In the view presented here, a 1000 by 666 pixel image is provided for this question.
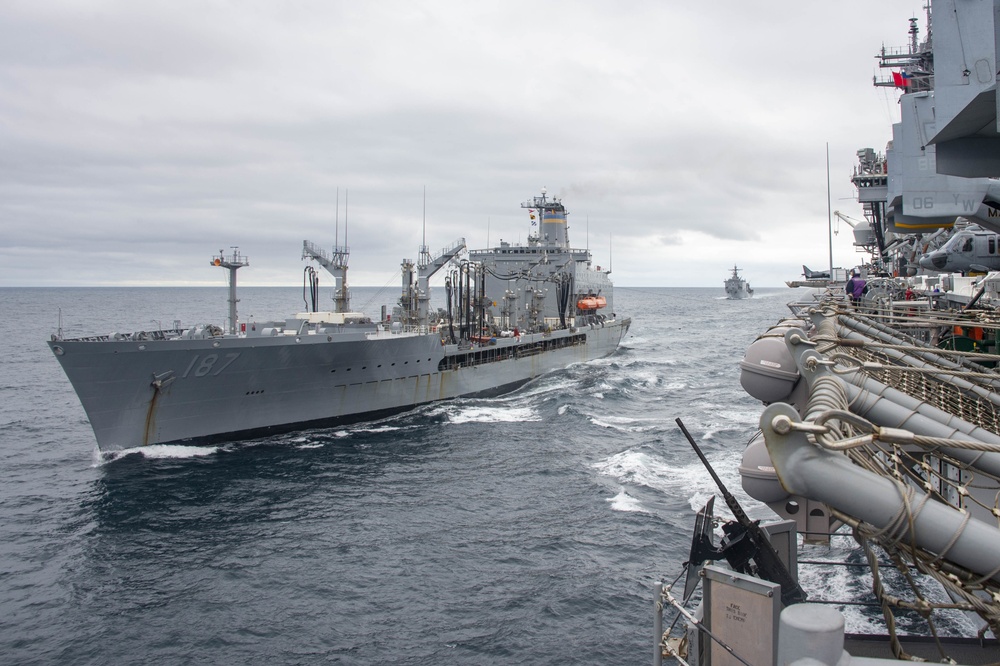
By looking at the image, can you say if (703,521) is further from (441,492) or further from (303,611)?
(441,492)

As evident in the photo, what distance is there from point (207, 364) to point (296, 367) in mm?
3382

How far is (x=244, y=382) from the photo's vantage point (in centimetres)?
2566

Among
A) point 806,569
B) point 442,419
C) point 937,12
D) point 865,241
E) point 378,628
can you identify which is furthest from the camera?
point 865,241

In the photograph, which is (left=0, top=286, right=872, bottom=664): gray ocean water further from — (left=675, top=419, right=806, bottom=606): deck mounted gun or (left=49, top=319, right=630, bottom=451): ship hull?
(left=675, top=419, right=806, bottom=606): deck mounted gun

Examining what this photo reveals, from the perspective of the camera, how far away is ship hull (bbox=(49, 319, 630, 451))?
76.3 ft

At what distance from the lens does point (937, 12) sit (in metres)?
9.09

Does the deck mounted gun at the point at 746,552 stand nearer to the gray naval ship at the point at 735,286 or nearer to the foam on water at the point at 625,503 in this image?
the foam on water at the point at 625,503

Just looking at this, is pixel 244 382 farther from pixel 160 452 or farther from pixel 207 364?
pixel 160 452

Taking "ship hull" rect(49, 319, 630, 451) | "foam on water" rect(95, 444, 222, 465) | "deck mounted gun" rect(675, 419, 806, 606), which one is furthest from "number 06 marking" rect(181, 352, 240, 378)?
"deck mounted gun" rect(675, 419, 806, 606)

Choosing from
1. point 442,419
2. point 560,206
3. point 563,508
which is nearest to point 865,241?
point 560,206

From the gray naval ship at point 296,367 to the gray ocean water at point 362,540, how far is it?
3.50 ft

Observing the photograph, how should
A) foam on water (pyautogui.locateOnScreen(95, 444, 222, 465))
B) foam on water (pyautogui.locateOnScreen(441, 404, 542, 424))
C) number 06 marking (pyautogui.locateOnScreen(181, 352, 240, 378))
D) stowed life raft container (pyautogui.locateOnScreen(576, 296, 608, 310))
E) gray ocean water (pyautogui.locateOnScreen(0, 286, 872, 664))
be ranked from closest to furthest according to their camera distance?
1. gray ocean water (pyautogui.locateOnScreen(0, 286, 872, 664))
2. foam on water (pyautogui.locateOnScreen(95, 444, 222, 465))
3. number 06 marking (pyautogui.locateOnScreen(181, 352, 240, 378))
4. foam on water (pyautogui.locateOnScreen(441, 404, 542, 424))
5. stowed life raft container (pyautogui.locateOnScreen(576, 296, 608, 310))

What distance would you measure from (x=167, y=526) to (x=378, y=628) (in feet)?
26.4

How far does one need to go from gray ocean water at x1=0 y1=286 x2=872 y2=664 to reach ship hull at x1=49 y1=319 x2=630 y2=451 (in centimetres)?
97
